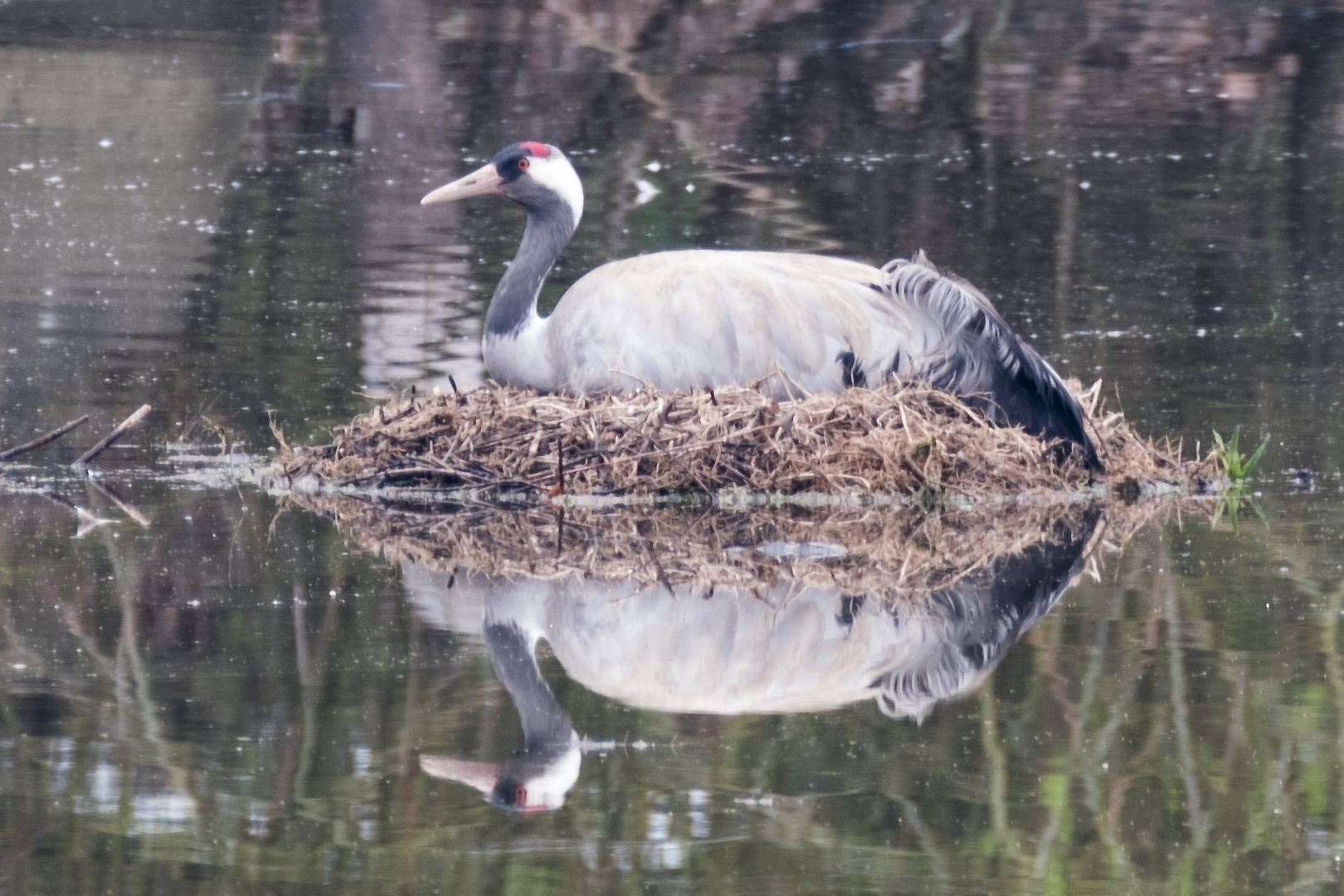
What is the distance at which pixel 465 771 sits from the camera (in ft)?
16.0

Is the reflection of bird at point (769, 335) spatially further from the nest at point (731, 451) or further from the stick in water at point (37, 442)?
the stick in water at point (37, 442)

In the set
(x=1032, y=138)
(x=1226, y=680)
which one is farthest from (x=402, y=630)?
(x=1032, y=138)

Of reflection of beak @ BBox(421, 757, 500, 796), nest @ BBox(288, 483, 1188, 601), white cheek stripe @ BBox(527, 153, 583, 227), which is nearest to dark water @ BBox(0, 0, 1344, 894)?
reflection of beak @ BBox(421, 757, 500, 796)

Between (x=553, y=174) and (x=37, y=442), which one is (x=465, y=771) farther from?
Answer: (x=553, y=174)

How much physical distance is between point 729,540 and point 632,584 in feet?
2.65

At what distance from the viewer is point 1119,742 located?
5082 mm

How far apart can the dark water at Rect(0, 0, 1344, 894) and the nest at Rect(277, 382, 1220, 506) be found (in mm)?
488

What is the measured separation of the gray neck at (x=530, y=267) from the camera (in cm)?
940

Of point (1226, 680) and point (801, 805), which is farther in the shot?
point (1226, 680)

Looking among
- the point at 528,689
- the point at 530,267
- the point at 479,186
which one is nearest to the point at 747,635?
the point at 528,689

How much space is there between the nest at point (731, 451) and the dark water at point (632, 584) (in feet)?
1.60

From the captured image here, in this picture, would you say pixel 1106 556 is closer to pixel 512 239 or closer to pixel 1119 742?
pixel 1119 742

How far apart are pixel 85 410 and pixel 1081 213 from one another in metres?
8.10

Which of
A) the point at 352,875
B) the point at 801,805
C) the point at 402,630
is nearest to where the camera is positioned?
the point at 352,875
